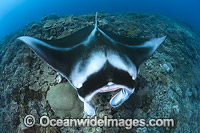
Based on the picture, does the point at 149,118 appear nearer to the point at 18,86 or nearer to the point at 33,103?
the point at 33,103

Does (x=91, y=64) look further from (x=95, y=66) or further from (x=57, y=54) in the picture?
(x=57, y=54)

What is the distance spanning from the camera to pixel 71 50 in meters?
1.79

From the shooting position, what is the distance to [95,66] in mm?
1613

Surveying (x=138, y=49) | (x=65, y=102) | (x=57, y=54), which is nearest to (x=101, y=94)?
(x=65, y=102)

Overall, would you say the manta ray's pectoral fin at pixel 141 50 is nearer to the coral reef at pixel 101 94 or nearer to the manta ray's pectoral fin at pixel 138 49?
the manta ray's pectoral fin at pixel 138 49

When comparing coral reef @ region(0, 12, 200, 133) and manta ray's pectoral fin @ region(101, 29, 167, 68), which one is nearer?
manta ray's pectoral fin @ region(101, 29, 167, 68)

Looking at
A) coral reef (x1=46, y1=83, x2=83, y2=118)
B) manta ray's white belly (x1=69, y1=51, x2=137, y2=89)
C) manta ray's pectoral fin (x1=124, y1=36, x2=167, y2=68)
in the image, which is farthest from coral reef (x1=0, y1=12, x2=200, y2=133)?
manta ray's white belly (x1=69, y1=51, x2=137, y2=89)

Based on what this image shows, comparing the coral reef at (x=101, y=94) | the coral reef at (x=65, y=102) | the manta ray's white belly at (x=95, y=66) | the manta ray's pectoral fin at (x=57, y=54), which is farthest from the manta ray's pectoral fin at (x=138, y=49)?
the coral reef at (x=65, y=102)

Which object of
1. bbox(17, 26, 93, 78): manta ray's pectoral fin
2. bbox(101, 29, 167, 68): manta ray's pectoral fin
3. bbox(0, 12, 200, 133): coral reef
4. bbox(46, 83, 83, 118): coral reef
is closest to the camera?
bbox(17, 26, 93, 78): manta ray's pectoral fin

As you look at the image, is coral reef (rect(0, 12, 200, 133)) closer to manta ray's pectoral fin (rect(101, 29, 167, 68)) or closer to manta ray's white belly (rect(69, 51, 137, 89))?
manta ray's pectoral fin (rect(101, 29, 167, 68))

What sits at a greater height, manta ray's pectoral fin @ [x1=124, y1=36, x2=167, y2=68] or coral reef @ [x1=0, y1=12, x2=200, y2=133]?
manta ray's pectoral fin @ [x1=124, y1=36, x2=167, y2=68]

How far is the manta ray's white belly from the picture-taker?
1.58m

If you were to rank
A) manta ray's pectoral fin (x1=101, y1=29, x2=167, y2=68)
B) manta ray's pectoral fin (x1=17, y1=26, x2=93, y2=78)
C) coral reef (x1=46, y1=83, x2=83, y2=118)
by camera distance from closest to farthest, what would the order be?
manta ray's pectoral fin (x1=17, y1=26, x2=93, y2=78)
manta ray's pectoral fin (x1=101, y1=29, x2=167, y2=68)
coral reef (x1=46, y1=83, x2=83, y2=118)

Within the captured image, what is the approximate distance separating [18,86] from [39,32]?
8.99 ft
